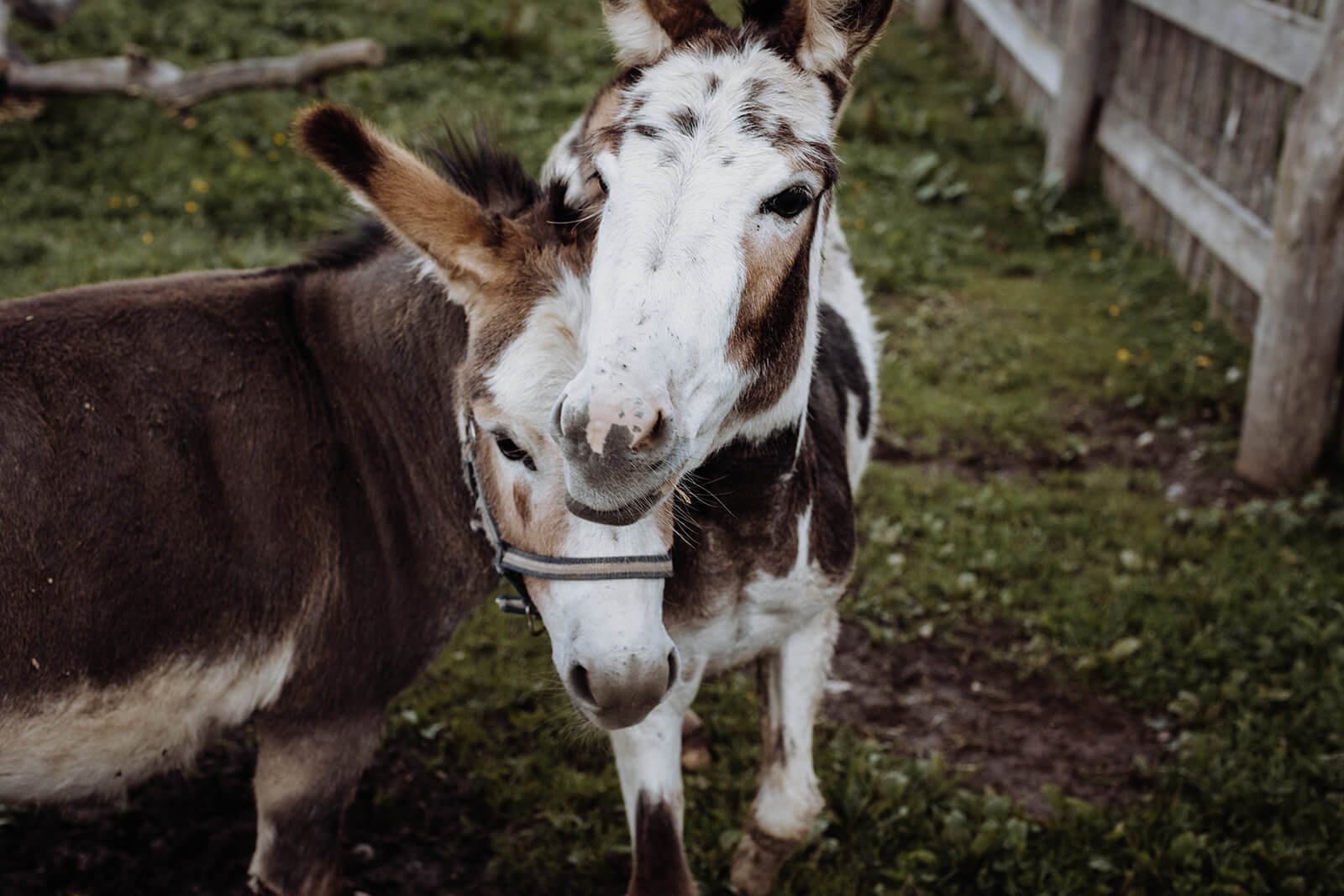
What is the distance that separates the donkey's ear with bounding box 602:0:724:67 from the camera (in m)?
2.38

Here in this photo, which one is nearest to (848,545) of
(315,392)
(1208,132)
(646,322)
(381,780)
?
(646,322)

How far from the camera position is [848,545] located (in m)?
2.87

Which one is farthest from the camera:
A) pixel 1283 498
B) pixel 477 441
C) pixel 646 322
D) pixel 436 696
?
pixel 1283 498

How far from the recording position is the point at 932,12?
1227cm

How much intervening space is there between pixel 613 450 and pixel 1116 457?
4.28 meters

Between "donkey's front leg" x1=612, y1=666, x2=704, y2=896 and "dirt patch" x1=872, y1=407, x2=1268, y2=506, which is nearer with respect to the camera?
"donkey's front leg" x1=612, y1=666, x2=704, y2=896

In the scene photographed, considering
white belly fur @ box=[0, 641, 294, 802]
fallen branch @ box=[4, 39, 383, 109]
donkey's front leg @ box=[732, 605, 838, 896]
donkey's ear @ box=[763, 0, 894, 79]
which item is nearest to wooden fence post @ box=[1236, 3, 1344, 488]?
donkey's front leg @ box=[732, 605, 838, 896]

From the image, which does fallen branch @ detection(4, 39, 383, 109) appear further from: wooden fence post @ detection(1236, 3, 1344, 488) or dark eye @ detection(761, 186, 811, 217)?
dark eye @ detection(761, 186, 811, 217)

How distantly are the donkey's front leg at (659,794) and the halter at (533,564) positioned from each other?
0.39 meters

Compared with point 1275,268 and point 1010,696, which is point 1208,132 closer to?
point 1275,268

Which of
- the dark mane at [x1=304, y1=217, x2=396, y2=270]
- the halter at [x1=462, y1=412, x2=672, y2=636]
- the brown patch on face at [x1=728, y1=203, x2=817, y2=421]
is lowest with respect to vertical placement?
the halter at [x1=462, y1=412, x2=672, y2=636]

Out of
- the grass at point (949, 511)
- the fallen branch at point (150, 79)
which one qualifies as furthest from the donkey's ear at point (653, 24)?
the fallen branch at point (150, 79)

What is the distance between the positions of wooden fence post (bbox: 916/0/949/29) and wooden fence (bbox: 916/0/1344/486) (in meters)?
2.66

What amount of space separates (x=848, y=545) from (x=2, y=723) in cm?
195
